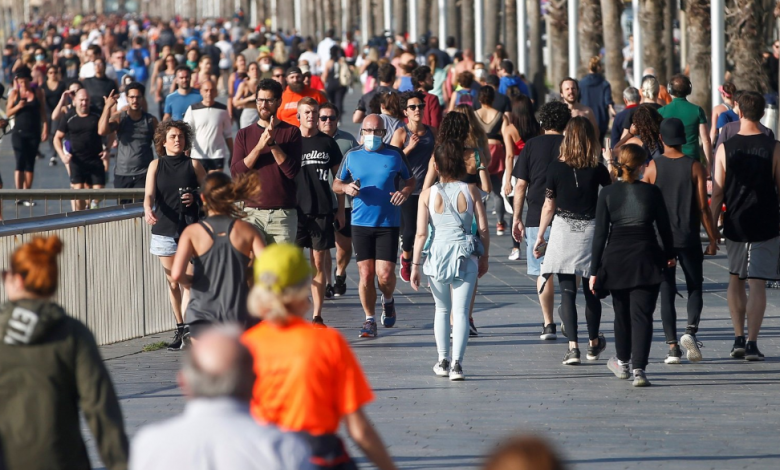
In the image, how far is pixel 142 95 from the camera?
550 inches

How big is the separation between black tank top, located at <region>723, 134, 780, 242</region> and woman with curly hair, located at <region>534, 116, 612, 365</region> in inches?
Answer: 34.1

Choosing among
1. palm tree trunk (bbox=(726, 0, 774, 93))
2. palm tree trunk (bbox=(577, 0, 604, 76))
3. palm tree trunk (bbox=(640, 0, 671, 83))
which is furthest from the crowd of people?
palm tree trunk (bbox=(577, 0, 604, 76))

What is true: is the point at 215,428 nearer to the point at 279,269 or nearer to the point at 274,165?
the point at 279,269

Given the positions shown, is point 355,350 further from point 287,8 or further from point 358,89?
point 287,8

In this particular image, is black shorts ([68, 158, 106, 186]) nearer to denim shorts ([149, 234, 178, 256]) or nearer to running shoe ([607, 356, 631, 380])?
denim shorts ([149, 234, 178, 256])

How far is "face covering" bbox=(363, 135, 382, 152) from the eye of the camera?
10.4 meters

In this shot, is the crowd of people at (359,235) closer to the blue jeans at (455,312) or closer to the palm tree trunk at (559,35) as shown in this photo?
the blue jeans at (455,312)

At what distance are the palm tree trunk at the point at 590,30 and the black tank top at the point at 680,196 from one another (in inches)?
755

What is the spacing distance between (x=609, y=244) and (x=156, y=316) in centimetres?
391

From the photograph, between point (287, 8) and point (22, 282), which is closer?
point (22, 282)

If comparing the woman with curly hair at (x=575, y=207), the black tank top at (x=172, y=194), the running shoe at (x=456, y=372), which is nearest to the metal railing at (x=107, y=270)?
the black tank top at (x=172, y=194)

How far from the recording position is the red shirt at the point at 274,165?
10.2 metres

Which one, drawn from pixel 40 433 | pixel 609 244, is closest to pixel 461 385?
pixel 609 244

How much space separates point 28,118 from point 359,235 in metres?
9.58
